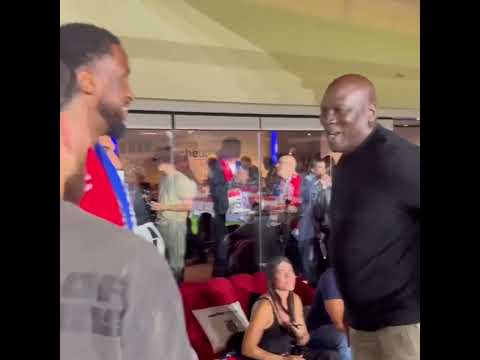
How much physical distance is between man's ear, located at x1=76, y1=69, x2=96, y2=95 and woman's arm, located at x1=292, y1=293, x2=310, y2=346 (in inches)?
51.5

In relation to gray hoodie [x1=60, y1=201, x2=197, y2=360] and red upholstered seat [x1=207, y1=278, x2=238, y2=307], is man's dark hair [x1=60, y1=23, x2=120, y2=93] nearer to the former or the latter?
gray hoodie [x1=60, y1=201, x2=197, y2=360]

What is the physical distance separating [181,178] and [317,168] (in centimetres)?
69

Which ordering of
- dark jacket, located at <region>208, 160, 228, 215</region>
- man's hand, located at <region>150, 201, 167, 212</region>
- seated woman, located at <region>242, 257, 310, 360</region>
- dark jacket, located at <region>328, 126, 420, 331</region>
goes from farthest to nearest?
dark jacket, located at <region>328, 126, 420, 331</region>, seated woman, located at <region>242, 257, 310, 360</region>, dark jacket, located at <region>208, 160, 228, 215</region>, man's hand, located at <region>150, 201, 167, 212</region>

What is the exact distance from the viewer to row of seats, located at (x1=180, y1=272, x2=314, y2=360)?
216 cm

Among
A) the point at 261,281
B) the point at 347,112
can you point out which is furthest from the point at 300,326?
the point at 347,112

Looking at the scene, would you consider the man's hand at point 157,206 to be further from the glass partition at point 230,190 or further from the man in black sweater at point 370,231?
the man in black sweater at point 370,231

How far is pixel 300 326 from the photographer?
2.41m

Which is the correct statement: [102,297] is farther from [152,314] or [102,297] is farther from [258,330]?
[258,330]

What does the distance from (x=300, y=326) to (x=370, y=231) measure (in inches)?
22.1

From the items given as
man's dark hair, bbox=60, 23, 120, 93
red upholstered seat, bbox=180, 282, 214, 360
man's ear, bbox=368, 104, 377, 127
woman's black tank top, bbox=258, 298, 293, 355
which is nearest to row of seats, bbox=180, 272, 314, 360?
red upholstered seat, bbox=180, 282, 214, 360

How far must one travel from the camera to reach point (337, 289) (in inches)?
97.4
